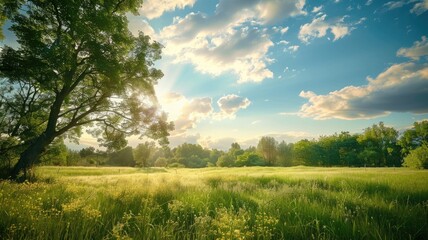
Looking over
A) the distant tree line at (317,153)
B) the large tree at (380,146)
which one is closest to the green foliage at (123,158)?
the distant tree line at (317,153)

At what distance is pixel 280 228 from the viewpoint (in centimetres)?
445

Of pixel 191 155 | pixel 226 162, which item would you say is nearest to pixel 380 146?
pixel 226 162

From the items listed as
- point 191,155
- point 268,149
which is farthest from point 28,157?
point 191,155

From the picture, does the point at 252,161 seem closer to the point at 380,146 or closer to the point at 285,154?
the point at 285,154

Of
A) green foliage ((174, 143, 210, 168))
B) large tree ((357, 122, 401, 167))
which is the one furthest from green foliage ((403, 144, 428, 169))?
green foliage ((174, 143, 210, 168))

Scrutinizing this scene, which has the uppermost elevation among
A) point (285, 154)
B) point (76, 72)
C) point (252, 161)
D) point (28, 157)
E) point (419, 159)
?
point (76, 72)

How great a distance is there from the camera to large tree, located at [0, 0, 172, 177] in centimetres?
1269

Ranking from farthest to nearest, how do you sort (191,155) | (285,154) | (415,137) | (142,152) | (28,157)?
(191,155) → (285,154) → (142,152) → (415,137) → (28,157)

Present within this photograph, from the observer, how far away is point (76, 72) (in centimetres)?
1675

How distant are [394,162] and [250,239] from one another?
103541 millimetres

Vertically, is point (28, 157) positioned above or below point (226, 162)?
above

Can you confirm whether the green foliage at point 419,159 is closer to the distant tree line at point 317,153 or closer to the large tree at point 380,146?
the distant tree line at point 317,153

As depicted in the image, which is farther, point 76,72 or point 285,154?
point 285,154

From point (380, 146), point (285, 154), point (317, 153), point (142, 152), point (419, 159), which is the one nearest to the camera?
point (419, 159)
